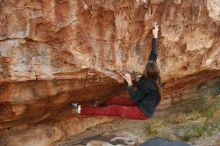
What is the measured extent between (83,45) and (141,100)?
36.8 inches

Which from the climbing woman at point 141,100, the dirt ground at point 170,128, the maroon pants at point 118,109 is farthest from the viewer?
the dirt ground at point 170,128

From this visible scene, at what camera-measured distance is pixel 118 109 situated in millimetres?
5402

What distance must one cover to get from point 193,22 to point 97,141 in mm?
2009

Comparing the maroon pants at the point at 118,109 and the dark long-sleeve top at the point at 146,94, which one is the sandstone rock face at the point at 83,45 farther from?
the dark long-sleeve top at the point at 146,94

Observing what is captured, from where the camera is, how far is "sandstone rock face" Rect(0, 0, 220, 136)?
482 centimetres

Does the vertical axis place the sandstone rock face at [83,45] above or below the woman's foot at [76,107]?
above

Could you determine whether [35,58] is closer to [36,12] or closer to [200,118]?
[36,12]

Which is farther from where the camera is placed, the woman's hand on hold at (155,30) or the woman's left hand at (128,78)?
the woman's hand on hold at (155,30)

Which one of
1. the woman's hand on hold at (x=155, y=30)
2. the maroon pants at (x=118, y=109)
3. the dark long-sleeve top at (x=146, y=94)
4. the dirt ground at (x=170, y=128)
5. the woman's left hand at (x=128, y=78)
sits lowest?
the dirt ground at (x=170, y=128)

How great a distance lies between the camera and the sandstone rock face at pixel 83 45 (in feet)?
15.8

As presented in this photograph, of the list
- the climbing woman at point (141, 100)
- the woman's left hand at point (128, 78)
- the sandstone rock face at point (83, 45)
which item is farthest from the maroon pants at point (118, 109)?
the woman's left hand at point (128, 78)

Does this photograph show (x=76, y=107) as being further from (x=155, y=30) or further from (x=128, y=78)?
(x=155, y=30)

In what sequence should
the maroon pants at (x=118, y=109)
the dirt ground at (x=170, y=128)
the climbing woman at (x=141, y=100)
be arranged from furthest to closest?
the dirt ground at (x=170, y=128) → the maroon pants at (x=118, y=109) → the climbing woman at (x=141, y=100)

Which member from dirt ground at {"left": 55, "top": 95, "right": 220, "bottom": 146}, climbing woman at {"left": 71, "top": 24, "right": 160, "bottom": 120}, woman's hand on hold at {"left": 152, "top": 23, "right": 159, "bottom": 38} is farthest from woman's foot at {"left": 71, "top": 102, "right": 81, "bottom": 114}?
woman's hand on hold at {"left": 152, "top": 23, "right": 159, "bottom": 38}
